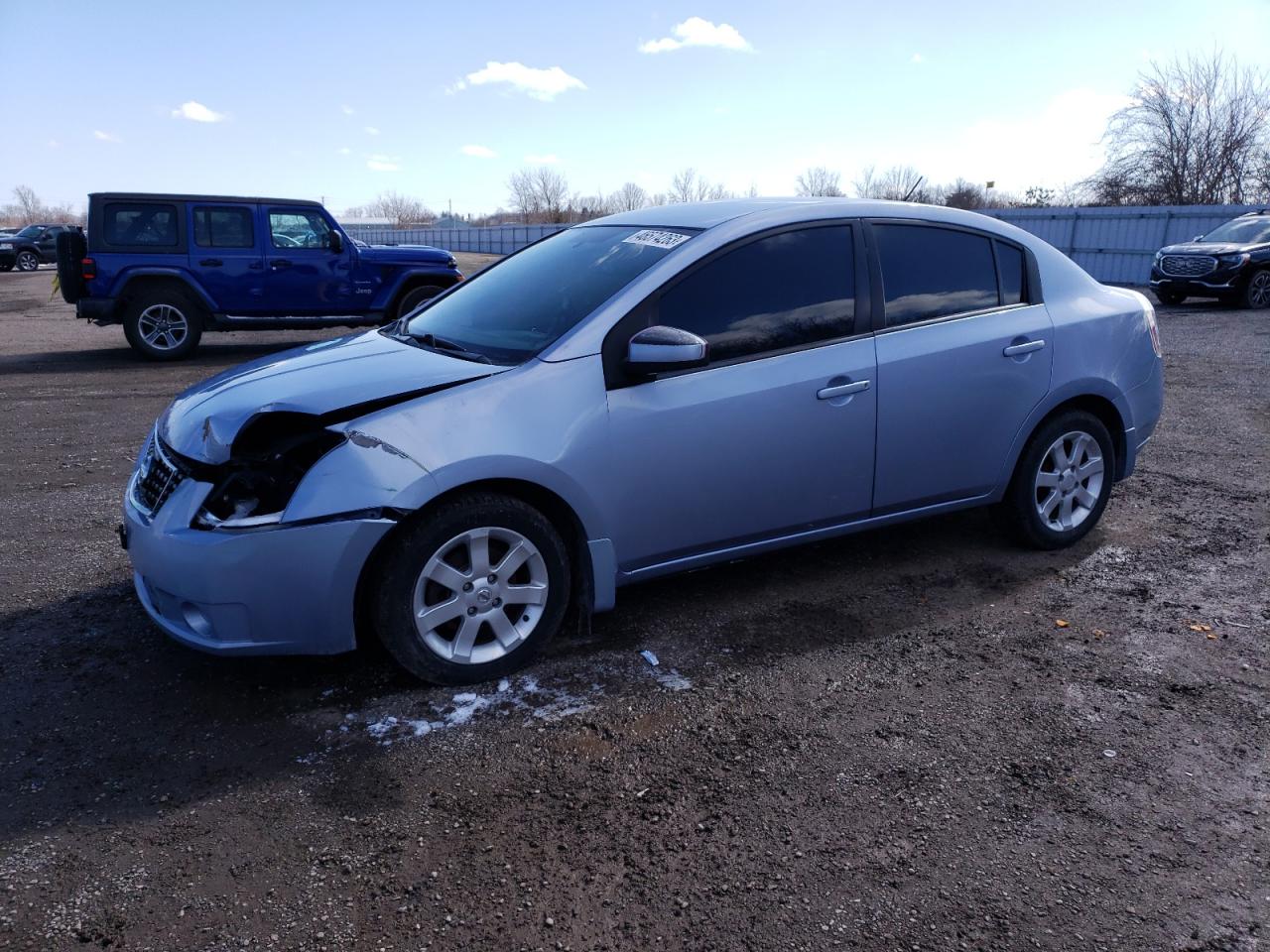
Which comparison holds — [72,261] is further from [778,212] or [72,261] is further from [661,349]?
[661,349]

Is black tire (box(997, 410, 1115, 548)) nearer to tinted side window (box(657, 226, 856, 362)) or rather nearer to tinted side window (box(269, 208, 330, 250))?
tinted side window (box(657, 226, 856, 362))

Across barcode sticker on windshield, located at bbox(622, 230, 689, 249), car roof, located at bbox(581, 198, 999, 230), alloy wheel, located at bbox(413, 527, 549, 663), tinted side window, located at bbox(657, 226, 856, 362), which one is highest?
→ car roof, located at bbox(581, 198, 999, 230)

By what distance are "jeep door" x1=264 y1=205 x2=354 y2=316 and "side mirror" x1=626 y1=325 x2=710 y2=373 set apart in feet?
Result: 32.7

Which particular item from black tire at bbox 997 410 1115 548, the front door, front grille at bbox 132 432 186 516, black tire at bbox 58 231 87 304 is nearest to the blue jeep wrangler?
black tire at bbox 58 231 87 304

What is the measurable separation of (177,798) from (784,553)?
3054mm

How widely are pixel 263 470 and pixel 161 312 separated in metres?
10.2

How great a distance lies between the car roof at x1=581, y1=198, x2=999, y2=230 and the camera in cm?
429

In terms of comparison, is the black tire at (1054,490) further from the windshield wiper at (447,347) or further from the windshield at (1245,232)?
the windshield at (1245,232)

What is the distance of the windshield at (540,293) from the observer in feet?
13.0

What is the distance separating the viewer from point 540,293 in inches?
168

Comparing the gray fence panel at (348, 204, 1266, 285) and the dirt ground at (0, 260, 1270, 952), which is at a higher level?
the gray fence panel at (348, 204, 1266, 285)

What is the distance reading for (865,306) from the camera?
4.33 m

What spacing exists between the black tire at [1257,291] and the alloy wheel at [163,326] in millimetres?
17540

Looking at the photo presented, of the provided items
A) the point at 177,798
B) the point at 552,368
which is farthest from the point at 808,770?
the point at 177,798
